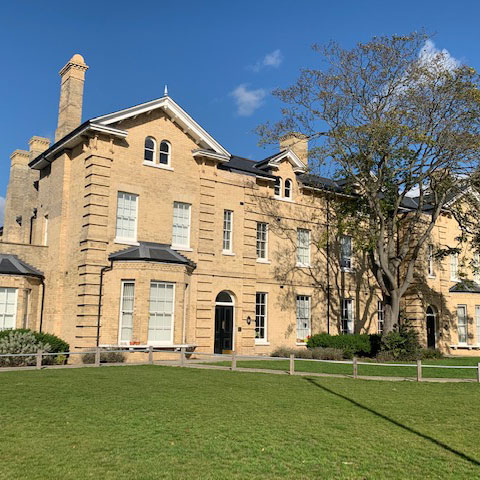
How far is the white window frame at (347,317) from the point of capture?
3247 centimetres

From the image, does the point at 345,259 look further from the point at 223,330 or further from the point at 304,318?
the point at 223,330

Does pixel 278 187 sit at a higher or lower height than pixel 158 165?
higher

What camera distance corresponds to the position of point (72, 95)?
27375 millimetres

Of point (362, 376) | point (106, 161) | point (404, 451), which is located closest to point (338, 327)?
point (362, 376)

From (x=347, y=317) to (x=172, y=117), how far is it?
1562 centimetres

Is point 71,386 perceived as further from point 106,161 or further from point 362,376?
point 106,161

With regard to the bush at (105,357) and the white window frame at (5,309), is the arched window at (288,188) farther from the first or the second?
the white window frame at (5,309)

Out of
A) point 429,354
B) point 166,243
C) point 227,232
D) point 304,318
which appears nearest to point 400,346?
point 429,354

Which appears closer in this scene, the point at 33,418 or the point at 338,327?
the point at 33,418

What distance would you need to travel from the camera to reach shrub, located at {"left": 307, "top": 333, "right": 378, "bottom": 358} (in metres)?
28.4

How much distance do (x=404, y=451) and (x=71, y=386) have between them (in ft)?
30.0

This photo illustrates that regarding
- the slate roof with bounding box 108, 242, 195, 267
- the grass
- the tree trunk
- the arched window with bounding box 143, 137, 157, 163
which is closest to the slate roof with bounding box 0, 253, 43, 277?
the slate roof with bounding box 108, 242, 195, 267

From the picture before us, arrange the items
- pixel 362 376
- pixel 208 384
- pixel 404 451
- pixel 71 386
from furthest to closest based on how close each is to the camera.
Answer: pixel 362 376 → pixel 208 384 → pixel 71 386 → pixel 404 451

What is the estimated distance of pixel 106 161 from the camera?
2405 centimetres
